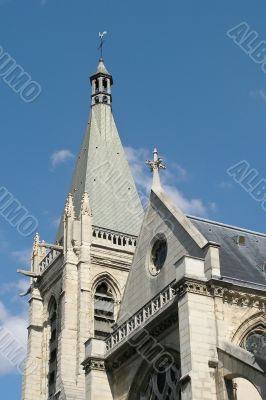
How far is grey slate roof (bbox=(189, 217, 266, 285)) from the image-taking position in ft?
84.6

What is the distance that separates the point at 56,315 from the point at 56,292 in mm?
1146

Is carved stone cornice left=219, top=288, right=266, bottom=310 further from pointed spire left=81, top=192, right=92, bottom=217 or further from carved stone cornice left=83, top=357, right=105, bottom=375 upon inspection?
pointed spire left=81, top=192, right=92, bottom=217

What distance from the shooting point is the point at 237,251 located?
2777cm

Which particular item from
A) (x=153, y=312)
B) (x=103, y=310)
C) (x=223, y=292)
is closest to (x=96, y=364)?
(x=153, y=312)

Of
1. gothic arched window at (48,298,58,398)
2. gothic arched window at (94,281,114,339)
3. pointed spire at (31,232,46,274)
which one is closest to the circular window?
gothic arched window at (94,281,114,339)

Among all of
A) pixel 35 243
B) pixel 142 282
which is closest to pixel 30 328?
pixel 35 243

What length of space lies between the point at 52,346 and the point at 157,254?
15536 mm

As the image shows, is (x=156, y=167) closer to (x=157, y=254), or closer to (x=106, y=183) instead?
(x=157, y=254)

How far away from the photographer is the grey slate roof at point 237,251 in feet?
84.6

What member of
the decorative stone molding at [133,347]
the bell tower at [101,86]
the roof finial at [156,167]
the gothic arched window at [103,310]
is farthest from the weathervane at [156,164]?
the bell tower at [101,86]

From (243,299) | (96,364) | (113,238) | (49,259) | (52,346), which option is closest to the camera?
(243,299)

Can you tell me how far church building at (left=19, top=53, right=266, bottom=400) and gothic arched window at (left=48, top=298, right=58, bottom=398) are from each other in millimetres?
52

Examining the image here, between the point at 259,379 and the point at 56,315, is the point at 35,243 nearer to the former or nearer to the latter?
the point at 56,315

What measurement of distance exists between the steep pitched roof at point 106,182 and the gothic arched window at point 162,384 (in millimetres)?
17942
